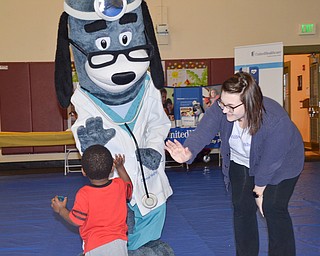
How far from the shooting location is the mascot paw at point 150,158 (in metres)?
2.73

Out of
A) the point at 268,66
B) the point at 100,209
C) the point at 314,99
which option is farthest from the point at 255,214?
the point at 314,99

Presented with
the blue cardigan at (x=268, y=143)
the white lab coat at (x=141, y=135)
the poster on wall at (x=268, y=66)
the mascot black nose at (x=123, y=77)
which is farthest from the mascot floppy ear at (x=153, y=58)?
the poster on wall at (x=268, y=66)

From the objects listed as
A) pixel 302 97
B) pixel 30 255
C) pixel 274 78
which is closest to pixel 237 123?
pixel 30 255

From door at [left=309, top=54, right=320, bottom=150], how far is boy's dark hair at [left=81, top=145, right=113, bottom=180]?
9333 millimetres

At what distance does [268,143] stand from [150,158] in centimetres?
75

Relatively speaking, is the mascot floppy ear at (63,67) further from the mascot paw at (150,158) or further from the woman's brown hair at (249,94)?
the woman's brown hair at (249,94)

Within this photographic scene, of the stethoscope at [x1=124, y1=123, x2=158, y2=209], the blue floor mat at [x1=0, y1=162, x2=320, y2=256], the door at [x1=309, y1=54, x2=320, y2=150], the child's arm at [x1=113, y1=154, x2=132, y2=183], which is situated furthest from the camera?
the door at [x1=309, y1=54, x2=320, y2=150]

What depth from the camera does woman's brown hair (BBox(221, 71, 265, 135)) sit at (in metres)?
2.62

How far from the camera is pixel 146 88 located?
2.90 m

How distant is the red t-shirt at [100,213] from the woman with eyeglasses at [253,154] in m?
0.52

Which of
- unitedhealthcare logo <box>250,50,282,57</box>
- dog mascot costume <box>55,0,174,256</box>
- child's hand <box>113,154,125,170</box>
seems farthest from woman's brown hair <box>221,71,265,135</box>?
unitedhealthcare logo <box>250,50,282,57</box>

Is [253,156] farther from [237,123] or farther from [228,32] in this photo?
[228,32]

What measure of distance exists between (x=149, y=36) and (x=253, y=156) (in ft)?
3.48

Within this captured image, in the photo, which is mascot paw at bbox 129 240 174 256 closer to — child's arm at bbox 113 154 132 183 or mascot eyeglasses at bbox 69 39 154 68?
child's arm at bbox 113 154 132 183
